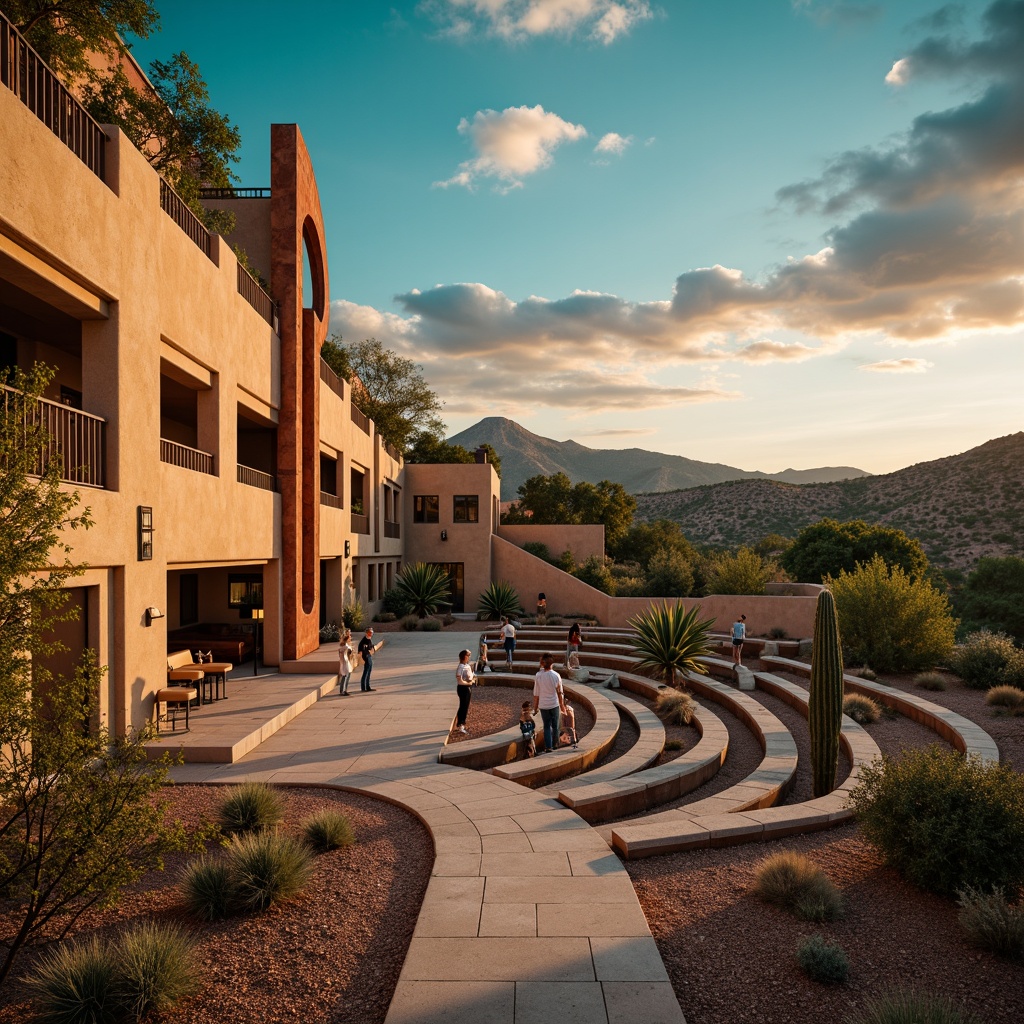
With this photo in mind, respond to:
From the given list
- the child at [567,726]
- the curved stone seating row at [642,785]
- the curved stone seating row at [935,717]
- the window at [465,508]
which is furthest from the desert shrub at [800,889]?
the window at [465,508]

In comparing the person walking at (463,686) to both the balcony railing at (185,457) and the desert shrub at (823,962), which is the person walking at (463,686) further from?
the desert shrub at (823,962)

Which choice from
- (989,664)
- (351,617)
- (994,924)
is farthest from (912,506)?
(994,924)

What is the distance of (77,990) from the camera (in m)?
4.70

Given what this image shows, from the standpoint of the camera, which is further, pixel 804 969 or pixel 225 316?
pixel 225 316

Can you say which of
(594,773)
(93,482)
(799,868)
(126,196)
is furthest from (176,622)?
(799,868)

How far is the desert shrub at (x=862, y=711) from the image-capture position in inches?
579

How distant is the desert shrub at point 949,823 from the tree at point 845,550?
3068 centimetres

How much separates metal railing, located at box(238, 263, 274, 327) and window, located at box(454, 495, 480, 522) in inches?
695

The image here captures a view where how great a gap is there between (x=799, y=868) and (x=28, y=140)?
11.3 meters

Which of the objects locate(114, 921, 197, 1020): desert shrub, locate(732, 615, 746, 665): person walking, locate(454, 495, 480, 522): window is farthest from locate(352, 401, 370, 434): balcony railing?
locate(114, 921, 197, 1020): desert shrub

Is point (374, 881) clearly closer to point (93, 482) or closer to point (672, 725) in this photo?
point (93, 482)

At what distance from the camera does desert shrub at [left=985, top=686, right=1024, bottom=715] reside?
48.3ft

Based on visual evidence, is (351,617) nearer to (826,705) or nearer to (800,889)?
(826,705)

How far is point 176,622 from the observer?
67.8 ft
